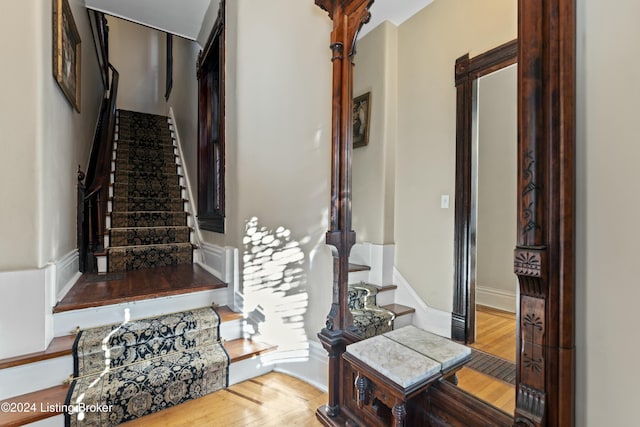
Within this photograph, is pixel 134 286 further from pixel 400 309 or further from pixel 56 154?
pixel 400 309

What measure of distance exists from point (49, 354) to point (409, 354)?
170cm

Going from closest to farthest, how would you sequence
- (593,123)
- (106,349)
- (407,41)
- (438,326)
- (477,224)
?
1. (593,123)
2. (477,224)
3. (438,326)
4. (407,41)
5. (106,349)

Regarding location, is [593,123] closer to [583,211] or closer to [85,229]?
[583,211]

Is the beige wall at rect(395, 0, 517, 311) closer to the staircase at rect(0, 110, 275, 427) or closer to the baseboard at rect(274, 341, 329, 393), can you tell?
the baseboard at rect(274, 341, 329, 393)

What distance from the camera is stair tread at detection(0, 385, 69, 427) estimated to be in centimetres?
121

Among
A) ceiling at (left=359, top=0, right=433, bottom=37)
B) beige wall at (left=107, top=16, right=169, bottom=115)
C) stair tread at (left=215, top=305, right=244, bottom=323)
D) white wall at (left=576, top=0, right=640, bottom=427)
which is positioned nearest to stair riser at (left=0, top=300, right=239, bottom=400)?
stair tread at (left=215, top=305, right=244, bottom=323)

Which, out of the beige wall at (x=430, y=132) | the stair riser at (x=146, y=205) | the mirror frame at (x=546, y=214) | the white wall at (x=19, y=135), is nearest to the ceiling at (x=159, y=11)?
the white wall at (x=19, y=135)

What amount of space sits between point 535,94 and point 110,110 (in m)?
4.24

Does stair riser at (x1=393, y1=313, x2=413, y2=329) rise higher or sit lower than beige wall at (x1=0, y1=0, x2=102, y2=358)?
lower

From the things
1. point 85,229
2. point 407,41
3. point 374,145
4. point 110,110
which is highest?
point 110,110

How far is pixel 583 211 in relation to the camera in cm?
68

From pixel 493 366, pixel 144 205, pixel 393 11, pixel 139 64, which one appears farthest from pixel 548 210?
pixel 139 64

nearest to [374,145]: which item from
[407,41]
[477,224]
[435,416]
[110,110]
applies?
[407,41]

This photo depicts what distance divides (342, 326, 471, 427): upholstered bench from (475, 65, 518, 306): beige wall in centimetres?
26
